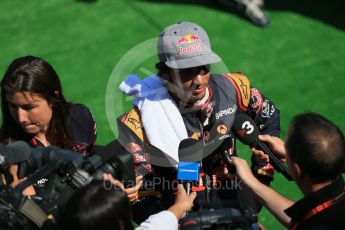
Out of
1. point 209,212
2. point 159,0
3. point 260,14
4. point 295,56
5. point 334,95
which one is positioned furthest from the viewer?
point 159,0

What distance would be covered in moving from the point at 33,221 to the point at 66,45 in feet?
15.4

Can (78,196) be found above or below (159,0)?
above

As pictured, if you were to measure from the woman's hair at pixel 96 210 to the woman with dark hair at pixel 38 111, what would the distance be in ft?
3.27

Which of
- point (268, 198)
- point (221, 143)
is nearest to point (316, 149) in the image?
point (268, 198)

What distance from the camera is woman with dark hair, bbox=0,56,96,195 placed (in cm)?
336

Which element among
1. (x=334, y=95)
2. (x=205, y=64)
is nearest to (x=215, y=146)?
(x=205, y=64)

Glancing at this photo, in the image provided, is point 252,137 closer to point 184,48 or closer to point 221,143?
point 221,143

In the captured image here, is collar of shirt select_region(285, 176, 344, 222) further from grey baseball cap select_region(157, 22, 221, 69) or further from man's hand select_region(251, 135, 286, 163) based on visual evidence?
grey baseball cap select_region(157, 22, 221, 69)

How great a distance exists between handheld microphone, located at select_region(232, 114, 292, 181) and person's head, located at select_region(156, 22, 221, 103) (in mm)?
322

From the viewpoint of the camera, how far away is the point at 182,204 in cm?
294

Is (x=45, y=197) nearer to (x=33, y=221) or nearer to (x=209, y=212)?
(x=33, y=221)

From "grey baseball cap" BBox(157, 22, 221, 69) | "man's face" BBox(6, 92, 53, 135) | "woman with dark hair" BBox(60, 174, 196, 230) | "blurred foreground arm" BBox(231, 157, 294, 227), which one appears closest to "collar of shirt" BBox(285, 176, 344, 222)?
"blurred foreground arm" BBox(231, 157, 294, 227)

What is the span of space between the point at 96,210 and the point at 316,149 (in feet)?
3.42

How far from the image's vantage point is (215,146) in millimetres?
3262
